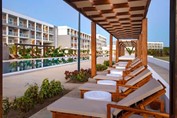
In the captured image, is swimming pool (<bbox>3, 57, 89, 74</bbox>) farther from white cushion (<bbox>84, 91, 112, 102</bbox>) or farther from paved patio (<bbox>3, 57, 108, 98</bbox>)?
white cushion (<bbox>84, 91, 112, 102</bbox>)

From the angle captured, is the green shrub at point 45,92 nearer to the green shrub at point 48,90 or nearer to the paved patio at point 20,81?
the green shrub at point 48,90

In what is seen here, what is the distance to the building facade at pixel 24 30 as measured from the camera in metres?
39.6

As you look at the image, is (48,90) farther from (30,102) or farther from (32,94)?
(30,102)

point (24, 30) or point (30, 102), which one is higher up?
point (24, 30)

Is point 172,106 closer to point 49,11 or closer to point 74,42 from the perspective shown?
point 74,42

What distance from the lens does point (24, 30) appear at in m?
45.9

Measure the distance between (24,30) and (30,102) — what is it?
4495 cm

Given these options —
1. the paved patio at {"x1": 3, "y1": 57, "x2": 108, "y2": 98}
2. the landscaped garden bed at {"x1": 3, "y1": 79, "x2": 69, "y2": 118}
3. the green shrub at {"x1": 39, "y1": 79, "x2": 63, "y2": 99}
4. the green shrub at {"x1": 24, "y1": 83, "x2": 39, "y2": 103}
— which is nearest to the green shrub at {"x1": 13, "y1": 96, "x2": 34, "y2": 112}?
the landscaped garden bed at {"x1": 3, "y1": 79, "x2": 69, "y2": 118}

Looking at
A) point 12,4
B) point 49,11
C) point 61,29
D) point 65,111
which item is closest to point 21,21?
point 12,4

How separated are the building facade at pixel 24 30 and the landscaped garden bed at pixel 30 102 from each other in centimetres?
3213

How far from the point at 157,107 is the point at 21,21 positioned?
4581cm

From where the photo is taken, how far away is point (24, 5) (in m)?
58.6

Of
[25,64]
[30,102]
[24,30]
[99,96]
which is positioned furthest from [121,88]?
[24,30]

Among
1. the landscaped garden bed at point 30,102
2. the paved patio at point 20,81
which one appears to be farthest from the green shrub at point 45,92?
the paved patio at point 20,81
